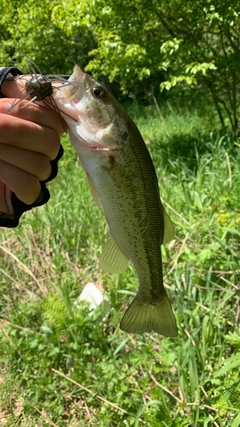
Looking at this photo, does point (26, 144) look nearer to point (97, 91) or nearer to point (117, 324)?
point (97, 91)

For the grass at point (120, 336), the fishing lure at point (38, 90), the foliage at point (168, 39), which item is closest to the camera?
the fishing lure at point (38, 90)

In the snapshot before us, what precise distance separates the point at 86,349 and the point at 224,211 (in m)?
1.46

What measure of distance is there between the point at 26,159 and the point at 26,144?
5 centimetres

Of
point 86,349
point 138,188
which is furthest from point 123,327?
point 86,349

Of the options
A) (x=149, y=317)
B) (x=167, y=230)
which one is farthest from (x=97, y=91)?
(x=149, y=317)

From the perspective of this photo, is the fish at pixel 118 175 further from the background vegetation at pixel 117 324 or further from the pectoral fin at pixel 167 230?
the background vegetation at pixel 117 324

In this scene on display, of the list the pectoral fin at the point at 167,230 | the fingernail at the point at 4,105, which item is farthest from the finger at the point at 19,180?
the pectoral fin at the point at 167,230

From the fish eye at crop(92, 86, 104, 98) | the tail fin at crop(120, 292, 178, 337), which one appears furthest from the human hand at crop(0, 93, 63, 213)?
the tail fin at crop(120, 292, 178, 337)

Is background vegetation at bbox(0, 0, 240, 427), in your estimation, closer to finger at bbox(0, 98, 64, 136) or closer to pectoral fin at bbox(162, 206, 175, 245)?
finger at bbox(0, 98, 64, 136)

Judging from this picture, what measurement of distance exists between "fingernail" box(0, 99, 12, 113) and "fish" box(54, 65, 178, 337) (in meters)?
0.14

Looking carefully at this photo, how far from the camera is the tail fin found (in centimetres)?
163

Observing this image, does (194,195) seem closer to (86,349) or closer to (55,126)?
(86,349)

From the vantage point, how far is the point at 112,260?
159 cm

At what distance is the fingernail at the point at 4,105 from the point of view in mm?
1188
